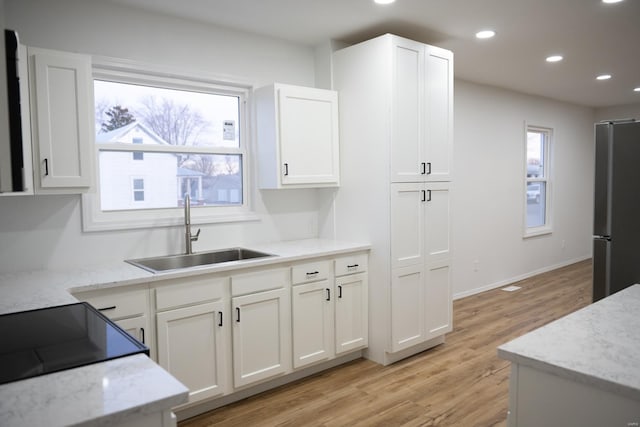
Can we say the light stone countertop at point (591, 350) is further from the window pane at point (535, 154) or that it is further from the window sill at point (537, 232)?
the window pane at point (535, 154)

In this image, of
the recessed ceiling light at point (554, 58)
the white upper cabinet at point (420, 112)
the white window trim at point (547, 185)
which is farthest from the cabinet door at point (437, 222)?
the white window trim at point (547, 185)

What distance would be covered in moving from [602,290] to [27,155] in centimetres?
361

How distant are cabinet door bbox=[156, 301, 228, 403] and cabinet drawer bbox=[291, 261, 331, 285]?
0.55 metres

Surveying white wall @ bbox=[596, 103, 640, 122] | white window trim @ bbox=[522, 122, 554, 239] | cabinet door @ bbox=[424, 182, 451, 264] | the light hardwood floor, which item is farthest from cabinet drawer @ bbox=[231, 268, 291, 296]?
white wall @ bbox=[596, 103, 640, 122]

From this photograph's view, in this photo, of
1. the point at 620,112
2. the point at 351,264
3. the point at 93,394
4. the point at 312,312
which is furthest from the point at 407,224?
the point at 620,112

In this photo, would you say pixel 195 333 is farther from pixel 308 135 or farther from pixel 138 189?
pixel 308 135

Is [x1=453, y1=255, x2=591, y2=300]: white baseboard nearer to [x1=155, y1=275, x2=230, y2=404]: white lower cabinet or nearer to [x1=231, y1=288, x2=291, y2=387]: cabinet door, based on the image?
[x1=231, y1=288, x2=291, y2=387]: cabinet door

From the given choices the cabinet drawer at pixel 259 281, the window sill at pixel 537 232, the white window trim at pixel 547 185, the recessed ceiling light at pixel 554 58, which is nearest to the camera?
the cabinet drawer at pixel 259 281

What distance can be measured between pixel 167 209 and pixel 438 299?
2.21 m

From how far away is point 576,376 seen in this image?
115cm

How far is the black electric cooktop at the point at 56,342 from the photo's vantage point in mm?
1213

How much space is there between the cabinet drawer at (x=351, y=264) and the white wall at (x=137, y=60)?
0.61 m

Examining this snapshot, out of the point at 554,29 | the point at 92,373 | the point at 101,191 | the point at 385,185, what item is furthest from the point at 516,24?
the point at 92,373

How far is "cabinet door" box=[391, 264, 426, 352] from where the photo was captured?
11.1ft
